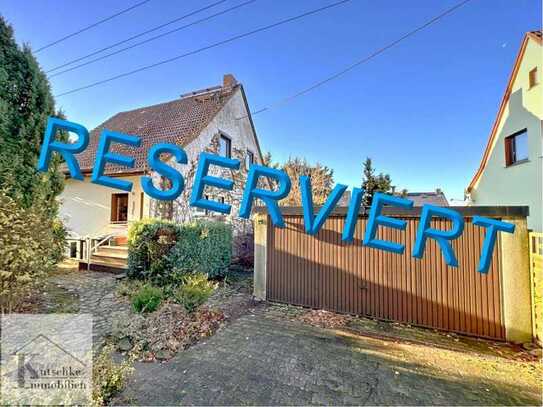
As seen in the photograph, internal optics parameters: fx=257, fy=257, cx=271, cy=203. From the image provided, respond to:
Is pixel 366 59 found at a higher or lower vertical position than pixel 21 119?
higher

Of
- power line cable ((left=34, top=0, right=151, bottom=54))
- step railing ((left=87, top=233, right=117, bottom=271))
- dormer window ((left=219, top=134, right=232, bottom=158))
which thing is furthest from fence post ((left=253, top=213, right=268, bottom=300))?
power line cable ((left=34, top=0, right=151, bottom=54))

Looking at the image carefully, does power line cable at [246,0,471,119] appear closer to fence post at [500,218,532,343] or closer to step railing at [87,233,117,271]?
fence post at [500,218,532,343]

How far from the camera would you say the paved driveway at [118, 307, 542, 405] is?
9.31 ft

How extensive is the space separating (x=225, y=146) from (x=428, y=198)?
75.7 feet

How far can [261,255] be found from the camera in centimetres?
671

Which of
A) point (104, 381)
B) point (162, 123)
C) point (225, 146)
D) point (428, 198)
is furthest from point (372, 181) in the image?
point (104, 381)

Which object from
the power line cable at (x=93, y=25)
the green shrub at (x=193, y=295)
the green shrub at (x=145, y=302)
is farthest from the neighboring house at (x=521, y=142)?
the power line cable at (x=93, y=25)

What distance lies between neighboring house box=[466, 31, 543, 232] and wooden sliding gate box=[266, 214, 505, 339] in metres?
5.80

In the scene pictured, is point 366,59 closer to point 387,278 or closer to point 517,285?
point 387,278

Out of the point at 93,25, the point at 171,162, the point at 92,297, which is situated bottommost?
the point at 92,297

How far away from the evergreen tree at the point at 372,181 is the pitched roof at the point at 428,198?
9475 mm

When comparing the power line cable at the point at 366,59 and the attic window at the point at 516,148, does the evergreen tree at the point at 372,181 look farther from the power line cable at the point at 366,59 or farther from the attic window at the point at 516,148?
the power line cable at the point at 366,59

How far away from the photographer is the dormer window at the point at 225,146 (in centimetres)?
1271

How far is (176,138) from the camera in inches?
424
